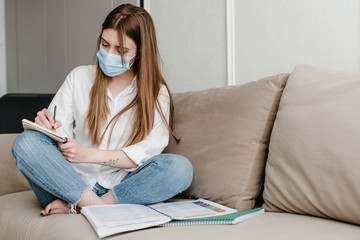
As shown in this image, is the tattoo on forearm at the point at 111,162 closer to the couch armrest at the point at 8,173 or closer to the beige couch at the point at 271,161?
the beige couch at the point at 271,161

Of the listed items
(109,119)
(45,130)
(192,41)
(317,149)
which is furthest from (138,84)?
(317,149)

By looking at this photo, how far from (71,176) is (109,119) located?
0.36 m

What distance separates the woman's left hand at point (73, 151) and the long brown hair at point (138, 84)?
0.20 m

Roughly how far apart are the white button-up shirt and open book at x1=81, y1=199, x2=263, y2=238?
10.1 inches

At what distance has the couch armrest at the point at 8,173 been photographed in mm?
1504

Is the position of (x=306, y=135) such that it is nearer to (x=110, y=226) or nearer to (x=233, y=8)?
(x=110, y=226)

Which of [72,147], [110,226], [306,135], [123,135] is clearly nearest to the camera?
[110,226]

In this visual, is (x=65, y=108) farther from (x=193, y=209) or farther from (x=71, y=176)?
(x=193, y=209)

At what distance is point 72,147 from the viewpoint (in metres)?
1.11

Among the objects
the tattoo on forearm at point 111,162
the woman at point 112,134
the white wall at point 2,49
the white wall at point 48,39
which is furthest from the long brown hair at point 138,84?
the white wall at point 2,49

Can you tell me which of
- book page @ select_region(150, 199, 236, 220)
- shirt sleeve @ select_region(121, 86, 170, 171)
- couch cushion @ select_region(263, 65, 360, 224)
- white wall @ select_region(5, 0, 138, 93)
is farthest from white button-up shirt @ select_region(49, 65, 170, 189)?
white wall @ select_region(5, 0, 138, 93)

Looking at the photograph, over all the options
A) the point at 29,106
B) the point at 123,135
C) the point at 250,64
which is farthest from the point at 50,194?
the point at 29,106

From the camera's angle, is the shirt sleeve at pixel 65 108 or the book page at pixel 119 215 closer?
the book page at pixel 119 215

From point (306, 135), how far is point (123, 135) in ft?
2.22
